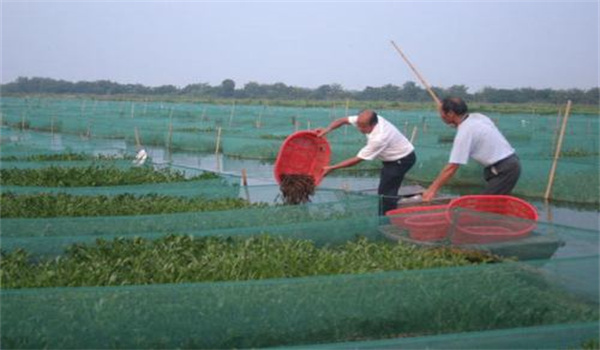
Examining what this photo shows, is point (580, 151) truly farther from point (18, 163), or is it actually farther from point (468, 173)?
point (18, 163)

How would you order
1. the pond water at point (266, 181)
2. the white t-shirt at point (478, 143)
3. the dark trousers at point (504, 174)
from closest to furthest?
1. the white t-shirt at point (478, 143)
2. the dark trousers at point (504, 174)
3. the pond water at point (266, 181)

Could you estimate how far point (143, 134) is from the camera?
774 inches

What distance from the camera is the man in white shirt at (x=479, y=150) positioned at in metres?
4.79

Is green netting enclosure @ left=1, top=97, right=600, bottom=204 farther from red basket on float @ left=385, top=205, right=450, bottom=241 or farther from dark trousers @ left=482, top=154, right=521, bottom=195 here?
red basket on float @ left=385, top=205, right=450, bottom=241

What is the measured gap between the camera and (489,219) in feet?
14.5

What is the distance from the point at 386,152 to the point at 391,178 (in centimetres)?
26

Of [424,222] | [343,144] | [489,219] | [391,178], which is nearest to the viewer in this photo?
[489,219]

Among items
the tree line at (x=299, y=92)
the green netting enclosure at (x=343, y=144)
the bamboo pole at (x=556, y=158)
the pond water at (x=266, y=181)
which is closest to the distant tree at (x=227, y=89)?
the tree line at (x=299, y=92)

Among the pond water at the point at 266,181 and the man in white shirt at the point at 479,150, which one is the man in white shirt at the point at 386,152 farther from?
the pond water at the point at 266,181

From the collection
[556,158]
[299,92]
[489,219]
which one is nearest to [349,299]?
[489,219]

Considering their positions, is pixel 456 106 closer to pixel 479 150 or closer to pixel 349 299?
pixel 479 150

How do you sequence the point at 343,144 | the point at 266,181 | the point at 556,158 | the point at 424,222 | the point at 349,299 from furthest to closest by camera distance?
the point at 343,144, the point at 266,181, the point at 556,158, the point at 424,222, the point at 349,299

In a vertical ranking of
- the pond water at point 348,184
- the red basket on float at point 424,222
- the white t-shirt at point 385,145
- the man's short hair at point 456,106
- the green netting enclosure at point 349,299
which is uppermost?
the man's short hair at point 456,106

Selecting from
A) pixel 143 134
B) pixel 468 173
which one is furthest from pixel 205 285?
pixel 143 134
